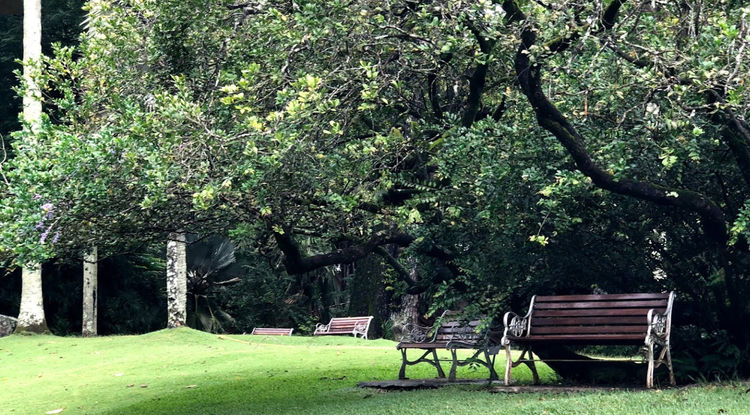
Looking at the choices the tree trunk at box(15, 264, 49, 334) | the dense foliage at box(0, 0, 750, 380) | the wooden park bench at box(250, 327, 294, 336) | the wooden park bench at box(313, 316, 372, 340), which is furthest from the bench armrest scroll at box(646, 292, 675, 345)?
the wooden park bench at box(250, 327, 294, 336)

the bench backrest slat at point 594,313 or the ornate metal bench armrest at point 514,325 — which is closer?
the bench backrest slat at point 594,313

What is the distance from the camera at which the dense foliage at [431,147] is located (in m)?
Result: 8.34

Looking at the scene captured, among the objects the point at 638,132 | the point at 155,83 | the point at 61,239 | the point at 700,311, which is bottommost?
the point at 700,311

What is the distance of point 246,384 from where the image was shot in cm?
1228

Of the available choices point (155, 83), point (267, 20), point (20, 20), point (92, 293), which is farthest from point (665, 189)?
point (20, 20)

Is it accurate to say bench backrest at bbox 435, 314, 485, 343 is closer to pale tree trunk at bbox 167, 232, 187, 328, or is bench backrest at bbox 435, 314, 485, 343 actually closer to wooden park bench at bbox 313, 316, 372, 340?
wooden park bench at bbox 313, 316, 372, 340

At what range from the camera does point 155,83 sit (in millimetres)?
9977

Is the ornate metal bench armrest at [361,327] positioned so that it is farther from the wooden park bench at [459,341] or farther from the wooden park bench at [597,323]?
the wooden park bench at [597,323]

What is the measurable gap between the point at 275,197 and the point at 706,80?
437cm

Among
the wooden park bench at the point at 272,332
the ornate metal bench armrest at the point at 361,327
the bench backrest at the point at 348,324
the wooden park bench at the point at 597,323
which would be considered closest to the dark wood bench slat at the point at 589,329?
the wooden park bench at the point at 597,323

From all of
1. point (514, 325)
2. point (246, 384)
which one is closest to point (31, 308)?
point (246, 384)

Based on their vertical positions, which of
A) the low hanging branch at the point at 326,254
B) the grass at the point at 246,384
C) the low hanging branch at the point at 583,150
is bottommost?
the grass at the point at 246,384

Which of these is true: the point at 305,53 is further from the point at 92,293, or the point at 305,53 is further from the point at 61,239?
the point at 92,293

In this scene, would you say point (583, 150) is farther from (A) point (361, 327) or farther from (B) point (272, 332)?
(B) point (272, 332)
